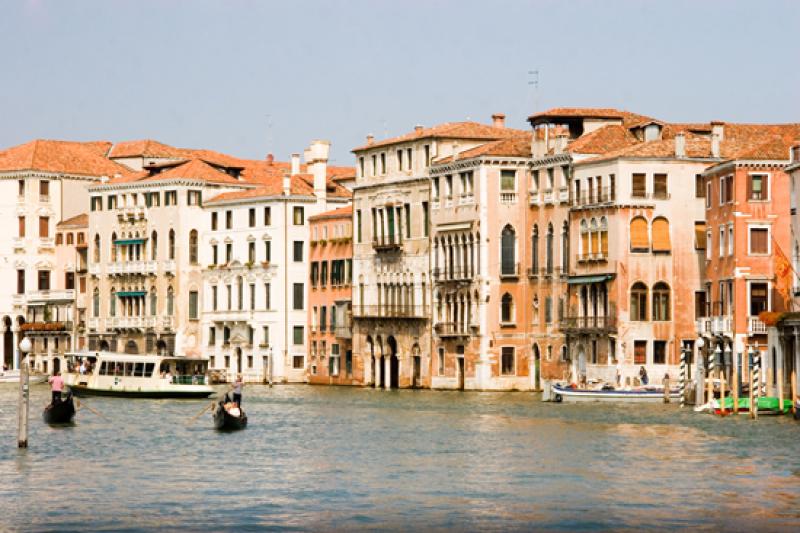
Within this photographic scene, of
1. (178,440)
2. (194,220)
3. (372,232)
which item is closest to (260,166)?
(194,220)

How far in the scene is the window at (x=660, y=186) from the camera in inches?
2847

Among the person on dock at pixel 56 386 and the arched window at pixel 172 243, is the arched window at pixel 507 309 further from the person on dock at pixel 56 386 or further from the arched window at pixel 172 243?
the person on dock at pixel 56 386

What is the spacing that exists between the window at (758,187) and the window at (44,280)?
5009cm

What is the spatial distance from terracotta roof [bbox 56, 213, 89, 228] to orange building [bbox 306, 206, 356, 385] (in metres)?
16.5

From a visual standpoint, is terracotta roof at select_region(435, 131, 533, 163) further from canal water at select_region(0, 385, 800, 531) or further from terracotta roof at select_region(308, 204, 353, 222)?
canal water at select_region(0, 385, 800, 531)

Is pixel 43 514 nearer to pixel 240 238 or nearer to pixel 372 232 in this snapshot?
pixel 372 232

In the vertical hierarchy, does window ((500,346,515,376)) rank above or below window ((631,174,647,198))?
below

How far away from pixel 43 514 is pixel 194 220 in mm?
66535

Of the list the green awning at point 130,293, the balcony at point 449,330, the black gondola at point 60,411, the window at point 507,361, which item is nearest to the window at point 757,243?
the window at point 507,361

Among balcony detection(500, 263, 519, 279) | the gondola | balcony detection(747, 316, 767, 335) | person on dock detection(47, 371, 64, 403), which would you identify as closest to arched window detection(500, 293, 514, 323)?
balcony detection(500, 263, 519, 279)

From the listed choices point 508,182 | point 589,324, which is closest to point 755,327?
point 589,324

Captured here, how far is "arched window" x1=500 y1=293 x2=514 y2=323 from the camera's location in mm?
79562

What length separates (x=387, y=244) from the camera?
86312 millimetres

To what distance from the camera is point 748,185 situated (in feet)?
215
